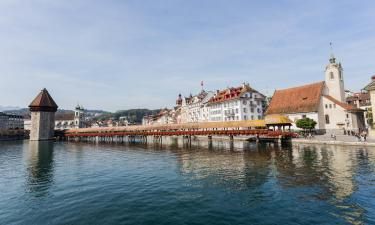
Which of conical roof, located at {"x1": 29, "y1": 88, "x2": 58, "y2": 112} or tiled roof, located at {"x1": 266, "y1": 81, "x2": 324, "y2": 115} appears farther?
conical roof, located at {"x1": 29, "y1": 88, "x2": 58, "y2": 112}

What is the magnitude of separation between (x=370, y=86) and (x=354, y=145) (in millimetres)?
17155

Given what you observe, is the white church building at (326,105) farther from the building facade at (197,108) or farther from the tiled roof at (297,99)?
the building facade at (197,108)

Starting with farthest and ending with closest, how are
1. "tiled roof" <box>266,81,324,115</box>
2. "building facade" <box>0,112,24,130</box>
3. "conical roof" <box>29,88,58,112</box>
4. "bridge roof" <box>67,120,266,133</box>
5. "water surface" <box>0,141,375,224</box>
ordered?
"building facade" <box>0,112,24,130</box> < "conical roof" <box>29,88,58,112</box> < "tiled roof" <box>266,81,324,115</box> < "bridge roof" <box>67,120,266,133</box> < "water surface" <box>0,141,375,224</box>

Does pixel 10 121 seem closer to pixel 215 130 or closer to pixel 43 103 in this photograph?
pixel 43 103

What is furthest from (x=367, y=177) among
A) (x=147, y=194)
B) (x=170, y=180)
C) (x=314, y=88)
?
(x=314, y=88)

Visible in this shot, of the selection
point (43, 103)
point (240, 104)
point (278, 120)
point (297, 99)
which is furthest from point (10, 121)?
point (297, 99)

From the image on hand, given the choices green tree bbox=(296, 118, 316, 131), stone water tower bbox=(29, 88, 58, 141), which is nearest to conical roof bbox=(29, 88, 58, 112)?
stone water tower bbox=(29, 88, 58, 141)

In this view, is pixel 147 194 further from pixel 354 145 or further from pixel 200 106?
pixel 200 106

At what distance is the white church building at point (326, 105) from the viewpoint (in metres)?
62.1

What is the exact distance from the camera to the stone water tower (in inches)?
4122

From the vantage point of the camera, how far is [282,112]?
73.4 meters

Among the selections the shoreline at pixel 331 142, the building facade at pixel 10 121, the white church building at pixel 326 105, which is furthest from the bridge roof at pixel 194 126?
the building facade at pixel 10 121

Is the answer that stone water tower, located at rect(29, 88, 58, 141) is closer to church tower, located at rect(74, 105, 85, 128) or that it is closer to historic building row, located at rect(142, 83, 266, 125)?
historic building row, located at rect(142, 83, 266, 125)

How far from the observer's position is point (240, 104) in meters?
83.1
